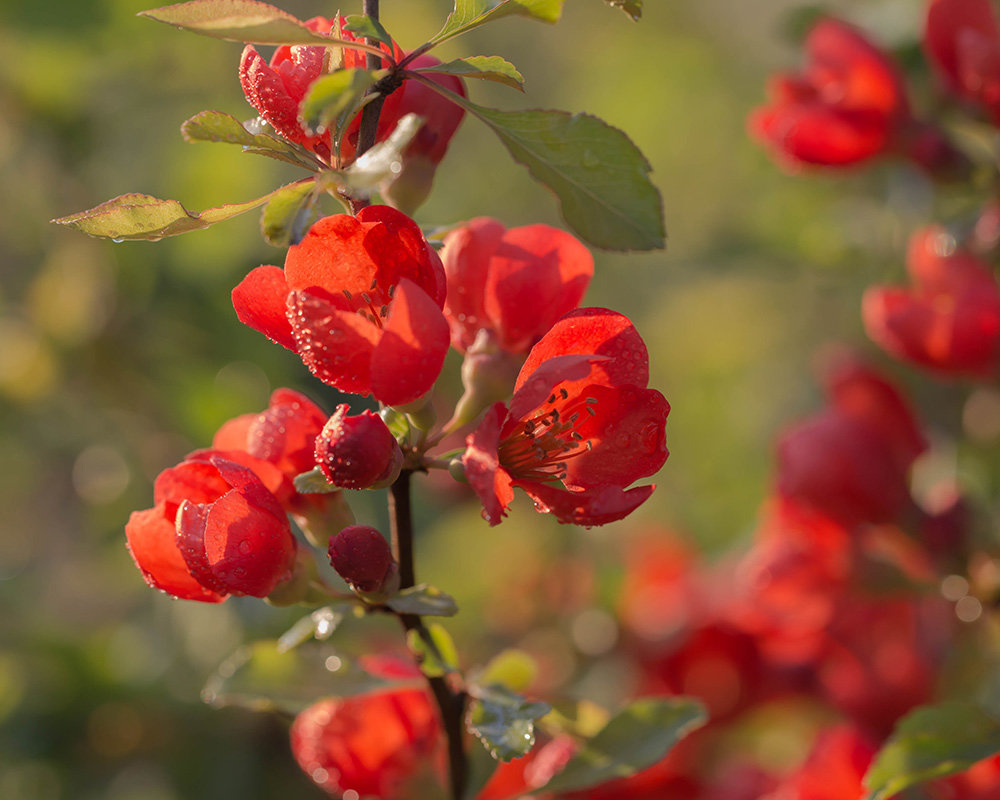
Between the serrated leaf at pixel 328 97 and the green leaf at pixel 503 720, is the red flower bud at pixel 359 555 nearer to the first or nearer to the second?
the green leaf at pixel 503 720

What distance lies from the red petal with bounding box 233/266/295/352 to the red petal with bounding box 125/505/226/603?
0.41ft

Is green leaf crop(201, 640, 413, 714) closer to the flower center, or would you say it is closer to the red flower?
the flower center

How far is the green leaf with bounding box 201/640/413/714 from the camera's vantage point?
2.29 feet

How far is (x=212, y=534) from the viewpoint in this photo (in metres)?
0.54

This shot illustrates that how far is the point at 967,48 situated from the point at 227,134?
2.68 feet

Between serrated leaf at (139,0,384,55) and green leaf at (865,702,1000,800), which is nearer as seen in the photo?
serrated leaf at (139,0,384,55)

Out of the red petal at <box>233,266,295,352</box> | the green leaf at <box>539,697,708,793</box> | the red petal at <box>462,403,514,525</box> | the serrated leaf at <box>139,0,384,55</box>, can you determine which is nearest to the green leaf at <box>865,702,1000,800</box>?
the green leaf at <box>539,697,708,793</box>

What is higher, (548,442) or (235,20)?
(235,20)

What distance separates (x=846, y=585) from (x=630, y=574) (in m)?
0.56

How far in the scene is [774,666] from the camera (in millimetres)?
1325

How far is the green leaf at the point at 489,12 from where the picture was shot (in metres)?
0.52

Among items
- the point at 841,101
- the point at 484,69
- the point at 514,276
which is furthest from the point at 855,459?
the point at 484,69

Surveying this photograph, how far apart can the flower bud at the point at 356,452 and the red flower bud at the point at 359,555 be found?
37 mm

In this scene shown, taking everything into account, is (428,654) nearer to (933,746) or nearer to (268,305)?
Result: (268,305)
